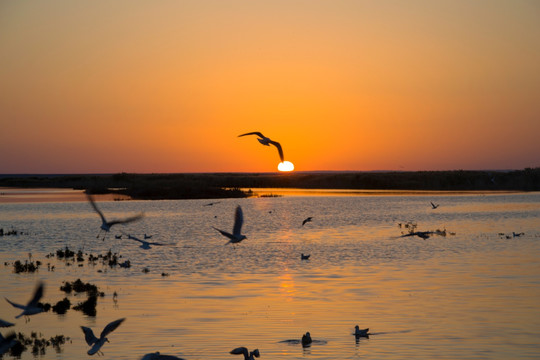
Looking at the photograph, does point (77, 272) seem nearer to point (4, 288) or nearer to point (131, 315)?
point (4, 288)

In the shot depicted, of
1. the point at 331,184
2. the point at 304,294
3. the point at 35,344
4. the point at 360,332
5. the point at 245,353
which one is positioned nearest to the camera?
the point at 245,353

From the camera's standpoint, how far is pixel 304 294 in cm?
2178

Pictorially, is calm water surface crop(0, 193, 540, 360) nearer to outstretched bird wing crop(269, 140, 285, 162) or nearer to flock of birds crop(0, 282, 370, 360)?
flock of birds crop(0, 282, 370, 360)

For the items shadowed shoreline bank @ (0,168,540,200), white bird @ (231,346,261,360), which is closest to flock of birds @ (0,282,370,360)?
white bird @ (231,346,261,360)

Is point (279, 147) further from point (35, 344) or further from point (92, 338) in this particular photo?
point (35, 344)

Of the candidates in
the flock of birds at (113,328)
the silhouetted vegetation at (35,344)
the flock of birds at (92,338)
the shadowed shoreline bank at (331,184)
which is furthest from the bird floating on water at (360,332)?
the shadowed shoreline bank at (331,184)

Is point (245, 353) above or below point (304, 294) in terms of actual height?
above

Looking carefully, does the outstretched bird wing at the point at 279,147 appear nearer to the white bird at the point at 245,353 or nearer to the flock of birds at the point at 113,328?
the flock of birds at the point at 113,328

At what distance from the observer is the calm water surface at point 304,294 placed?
15898mm

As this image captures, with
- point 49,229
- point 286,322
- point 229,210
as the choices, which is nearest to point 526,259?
point 286,322

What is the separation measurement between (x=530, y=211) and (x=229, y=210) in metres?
27.0

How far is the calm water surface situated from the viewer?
15.9 metres

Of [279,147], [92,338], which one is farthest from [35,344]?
[279,147]

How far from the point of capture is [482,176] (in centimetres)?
12700
